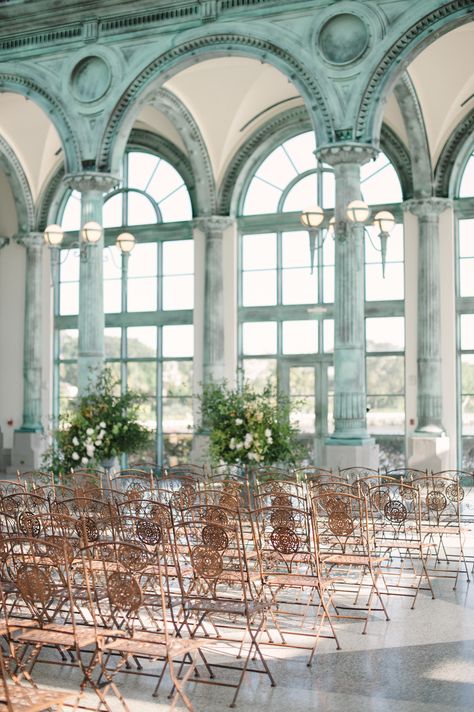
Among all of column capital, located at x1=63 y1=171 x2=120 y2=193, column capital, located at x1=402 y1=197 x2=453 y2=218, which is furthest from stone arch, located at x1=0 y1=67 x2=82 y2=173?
column capital, located at x1=402 y1=197 x2=453 y2=218

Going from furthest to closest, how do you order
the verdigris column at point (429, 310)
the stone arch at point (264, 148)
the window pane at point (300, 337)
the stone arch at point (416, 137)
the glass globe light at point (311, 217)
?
the window pane at point (300, 337) → the stone arch at point (264, 148) → the verdigris column at point (429, 310) → the stone arch at point (416, 137) → the glass globe light at point (311, 217)

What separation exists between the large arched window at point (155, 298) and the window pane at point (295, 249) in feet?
7.27

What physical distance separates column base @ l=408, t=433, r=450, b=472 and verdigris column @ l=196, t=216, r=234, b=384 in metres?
4.65

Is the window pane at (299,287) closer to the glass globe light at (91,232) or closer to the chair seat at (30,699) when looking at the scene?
the glass globe light at (91,232)

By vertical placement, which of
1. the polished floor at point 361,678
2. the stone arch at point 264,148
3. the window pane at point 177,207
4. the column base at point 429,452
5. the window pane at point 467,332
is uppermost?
the stone arch at point 264,148

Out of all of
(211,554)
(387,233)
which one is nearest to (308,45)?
(387,233)

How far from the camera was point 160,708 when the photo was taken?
5.21 meters

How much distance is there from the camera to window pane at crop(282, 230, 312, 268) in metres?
20.3

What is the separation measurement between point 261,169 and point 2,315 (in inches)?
289

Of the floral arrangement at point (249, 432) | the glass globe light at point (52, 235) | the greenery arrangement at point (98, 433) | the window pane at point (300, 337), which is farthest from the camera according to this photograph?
the window pane at point (300, 337)

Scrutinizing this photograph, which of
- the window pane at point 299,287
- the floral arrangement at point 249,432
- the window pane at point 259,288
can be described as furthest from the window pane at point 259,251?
the floral arrangement at point 249,432

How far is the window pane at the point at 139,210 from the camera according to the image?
21.8 metres

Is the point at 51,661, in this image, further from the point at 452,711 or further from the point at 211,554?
the point at 452,711

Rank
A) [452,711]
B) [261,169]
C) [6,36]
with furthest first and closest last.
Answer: [261,169] → [6,36] → [452,711]
